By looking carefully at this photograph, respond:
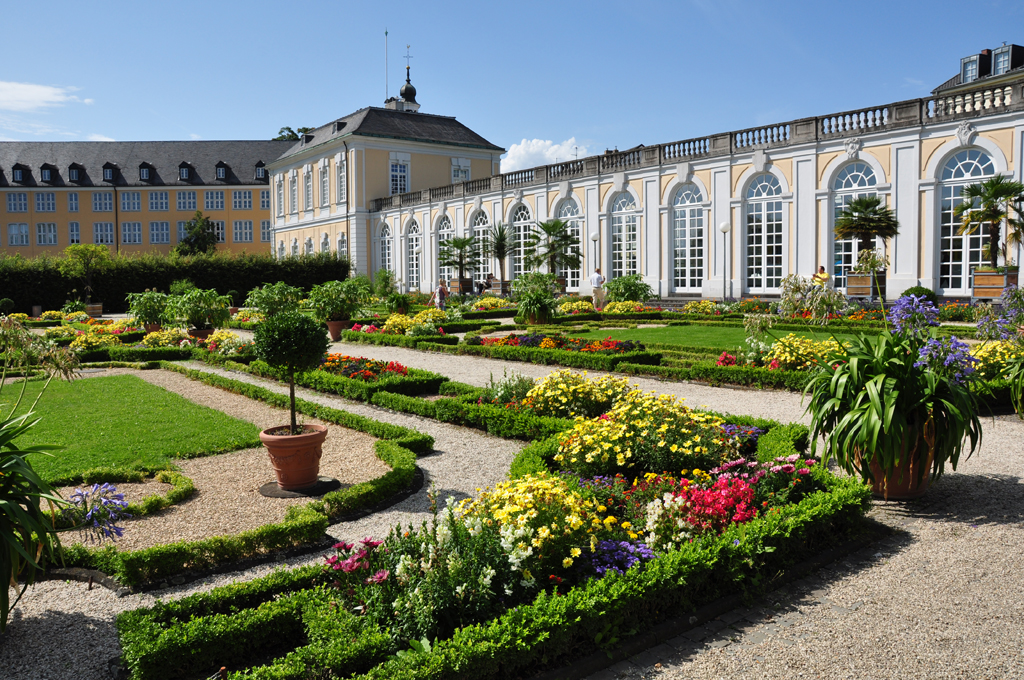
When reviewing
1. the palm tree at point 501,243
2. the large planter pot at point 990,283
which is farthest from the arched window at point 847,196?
the palm tree at point 501,243

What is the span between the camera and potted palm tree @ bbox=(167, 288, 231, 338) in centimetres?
1858

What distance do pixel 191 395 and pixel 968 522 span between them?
1039 centimetres

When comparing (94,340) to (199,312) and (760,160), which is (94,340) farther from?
(760,160)

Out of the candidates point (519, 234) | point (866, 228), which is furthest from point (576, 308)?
→ point (519, 234)

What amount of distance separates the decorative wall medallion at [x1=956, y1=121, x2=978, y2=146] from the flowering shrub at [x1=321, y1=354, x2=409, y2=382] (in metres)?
18.0

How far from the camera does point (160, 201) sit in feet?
197

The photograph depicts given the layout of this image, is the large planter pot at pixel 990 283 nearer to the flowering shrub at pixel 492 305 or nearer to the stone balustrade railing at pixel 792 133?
the stone balustrade railing at pixel 792 133

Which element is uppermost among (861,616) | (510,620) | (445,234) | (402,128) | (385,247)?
(402,128)

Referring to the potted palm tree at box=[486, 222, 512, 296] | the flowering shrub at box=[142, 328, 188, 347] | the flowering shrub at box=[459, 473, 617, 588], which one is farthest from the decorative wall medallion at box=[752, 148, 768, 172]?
the flowering shrub at box=[459, 473, 617, 588]

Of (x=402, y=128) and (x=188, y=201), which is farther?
(x=188, y=201)

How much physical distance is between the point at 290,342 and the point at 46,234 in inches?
2491

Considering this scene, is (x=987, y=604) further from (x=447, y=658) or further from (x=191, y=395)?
(x=191, y=395)

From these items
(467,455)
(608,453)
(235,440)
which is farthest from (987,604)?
→ (235,440)

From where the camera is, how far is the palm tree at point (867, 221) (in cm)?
2128
